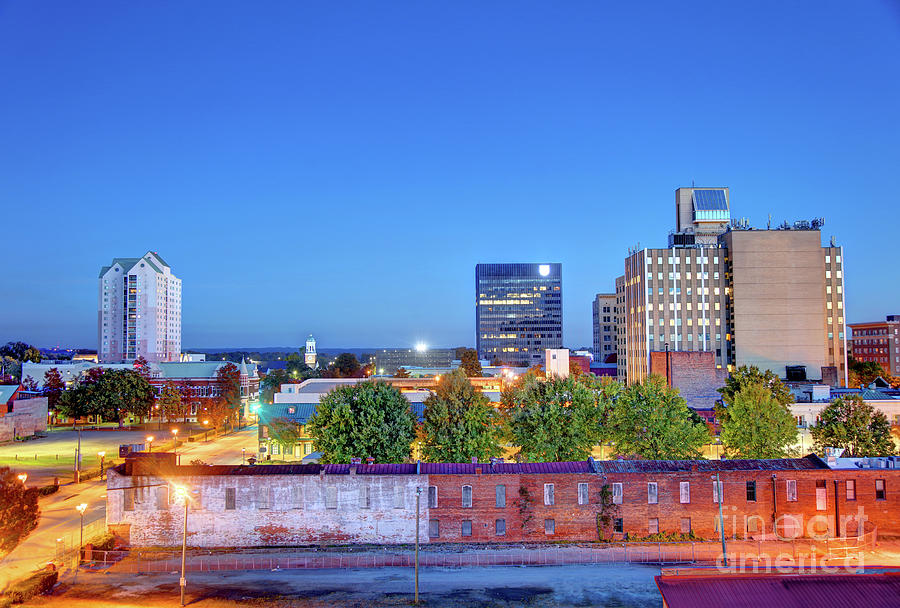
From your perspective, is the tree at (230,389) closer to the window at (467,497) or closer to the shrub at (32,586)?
the shrub at (32,586)

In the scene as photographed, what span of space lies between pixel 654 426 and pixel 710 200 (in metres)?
113

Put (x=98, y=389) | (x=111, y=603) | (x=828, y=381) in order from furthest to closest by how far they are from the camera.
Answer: (x=828, y=381) < (x=98, y=389) < (x=111, y=603)

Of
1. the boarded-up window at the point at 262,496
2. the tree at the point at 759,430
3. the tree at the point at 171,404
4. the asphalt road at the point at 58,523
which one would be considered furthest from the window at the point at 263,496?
the tree at the point at 171,404

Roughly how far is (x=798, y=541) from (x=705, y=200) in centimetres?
11942

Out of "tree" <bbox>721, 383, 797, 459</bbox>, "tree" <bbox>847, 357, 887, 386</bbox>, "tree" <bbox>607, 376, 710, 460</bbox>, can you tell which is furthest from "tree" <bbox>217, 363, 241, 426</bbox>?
"tree" <bbox>847, 357, 887, 386</bbox>

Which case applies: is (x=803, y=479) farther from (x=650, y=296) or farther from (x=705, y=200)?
(x=705, y=200)

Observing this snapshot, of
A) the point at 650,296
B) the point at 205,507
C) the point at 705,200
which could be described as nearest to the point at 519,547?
the point at 205,507

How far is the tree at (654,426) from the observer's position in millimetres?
50969

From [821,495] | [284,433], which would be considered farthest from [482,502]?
[284,433]

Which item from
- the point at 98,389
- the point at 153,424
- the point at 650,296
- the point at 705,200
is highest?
the point at 705,200

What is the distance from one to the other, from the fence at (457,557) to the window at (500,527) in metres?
1.66

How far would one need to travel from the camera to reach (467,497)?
43.3m

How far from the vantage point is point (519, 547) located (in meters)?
42.3

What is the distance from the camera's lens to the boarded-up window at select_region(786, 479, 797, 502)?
43.8 metres
